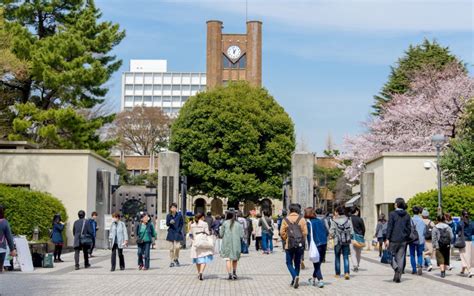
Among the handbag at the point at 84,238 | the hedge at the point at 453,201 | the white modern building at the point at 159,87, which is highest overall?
the white modern building at the point at 159,87

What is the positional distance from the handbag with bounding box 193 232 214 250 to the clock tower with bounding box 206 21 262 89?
68.5m

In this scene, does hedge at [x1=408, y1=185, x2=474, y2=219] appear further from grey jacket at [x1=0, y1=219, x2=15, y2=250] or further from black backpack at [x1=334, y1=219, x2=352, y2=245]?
grey jacket at [x1=0, y1=219, x2=15, y2=250]

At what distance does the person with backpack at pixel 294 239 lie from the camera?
13266mm

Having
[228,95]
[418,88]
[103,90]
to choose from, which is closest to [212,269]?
[103,90]

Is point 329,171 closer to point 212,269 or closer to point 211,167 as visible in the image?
point 211,167

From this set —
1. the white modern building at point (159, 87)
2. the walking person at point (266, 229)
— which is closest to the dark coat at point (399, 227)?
the walking person at point (266, 229)

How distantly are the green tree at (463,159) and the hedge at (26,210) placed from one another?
604 inches

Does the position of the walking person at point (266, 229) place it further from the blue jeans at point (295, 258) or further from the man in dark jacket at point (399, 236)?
the blue jeans at point (295, 258)

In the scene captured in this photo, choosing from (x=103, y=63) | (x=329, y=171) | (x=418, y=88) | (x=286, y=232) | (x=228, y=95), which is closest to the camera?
(x=286, y=232)

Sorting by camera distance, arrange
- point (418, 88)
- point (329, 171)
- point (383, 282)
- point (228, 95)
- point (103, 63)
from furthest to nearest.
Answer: point (329, 171), point (228, 95), point (418, 88), point (103, 63), point (383, 282)

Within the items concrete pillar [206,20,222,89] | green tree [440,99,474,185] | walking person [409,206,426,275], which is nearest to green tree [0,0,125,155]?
green tree [440,99,474,185]

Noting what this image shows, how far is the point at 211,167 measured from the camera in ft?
167

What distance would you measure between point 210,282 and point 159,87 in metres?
139

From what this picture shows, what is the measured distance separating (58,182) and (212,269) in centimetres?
1087
